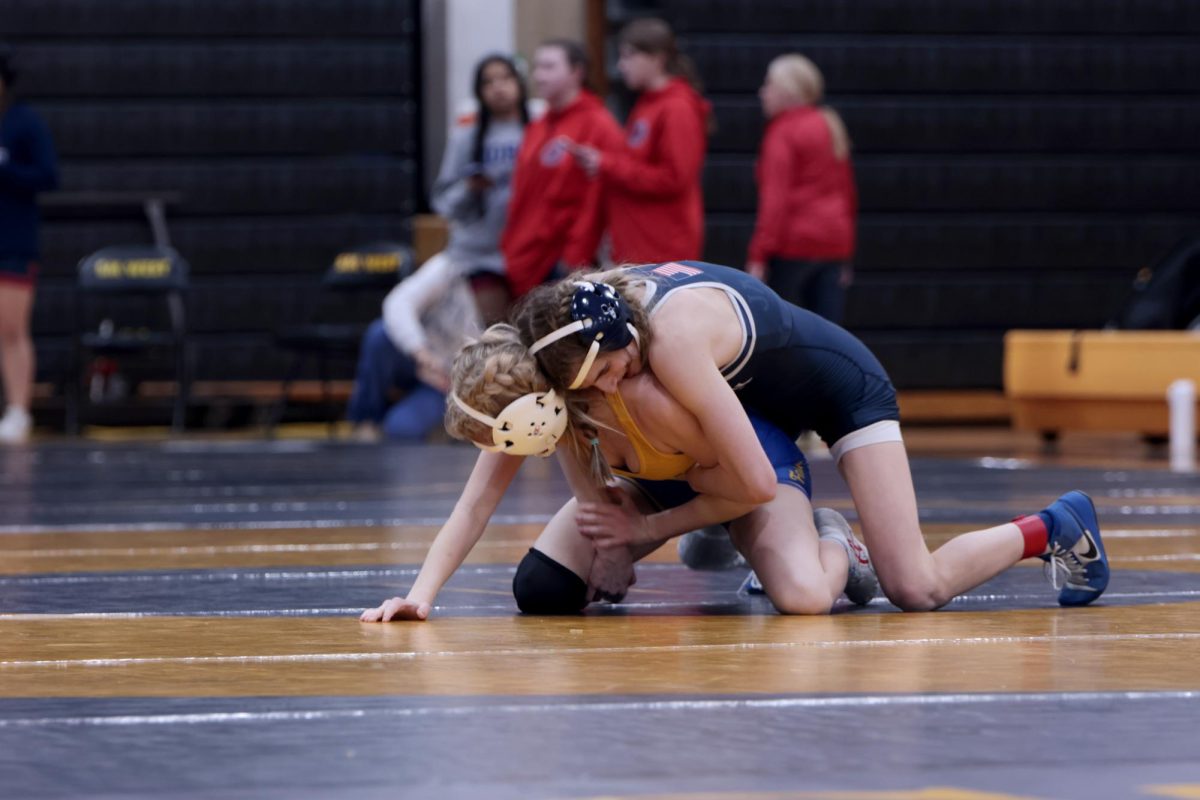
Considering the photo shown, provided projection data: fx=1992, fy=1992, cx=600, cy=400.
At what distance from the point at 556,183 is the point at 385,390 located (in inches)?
60.3

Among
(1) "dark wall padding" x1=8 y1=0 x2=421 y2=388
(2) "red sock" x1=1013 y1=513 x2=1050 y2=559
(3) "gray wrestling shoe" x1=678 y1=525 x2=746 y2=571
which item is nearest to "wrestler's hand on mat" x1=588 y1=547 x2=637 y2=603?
(3) "gray wrestling shoe" x1=678 y1=525 x2=746 y2=571

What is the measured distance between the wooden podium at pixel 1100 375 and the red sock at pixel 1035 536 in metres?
4.33

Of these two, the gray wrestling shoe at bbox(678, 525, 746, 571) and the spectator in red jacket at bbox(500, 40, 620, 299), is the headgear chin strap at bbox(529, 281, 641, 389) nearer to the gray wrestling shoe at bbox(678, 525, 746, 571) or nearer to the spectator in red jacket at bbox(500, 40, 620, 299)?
the gray wrestling shoe at bbox(678, 525, 746, 571)

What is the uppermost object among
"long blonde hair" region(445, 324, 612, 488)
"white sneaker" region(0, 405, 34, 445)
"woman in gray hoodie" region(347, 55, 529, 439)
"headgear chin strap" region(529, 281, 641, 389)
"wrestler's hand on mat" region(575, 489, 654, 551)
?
"headgear chin strap" region(529, 281, 641, 389)

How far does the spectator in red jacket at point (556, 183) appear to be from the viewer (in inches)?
274

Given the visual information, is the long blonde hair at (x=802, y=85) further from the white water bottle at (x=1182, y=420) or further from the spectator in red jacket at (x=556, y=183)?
the white water bottle at (x=1182, y=420)

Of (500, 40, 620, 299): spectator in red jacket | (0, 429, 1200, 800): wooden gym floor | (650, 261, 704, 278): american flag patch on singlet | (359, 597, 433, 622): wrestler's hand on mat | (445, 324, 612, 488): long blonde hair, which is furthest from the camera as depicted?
(500, 40, 620, 299): spectator in red jacket

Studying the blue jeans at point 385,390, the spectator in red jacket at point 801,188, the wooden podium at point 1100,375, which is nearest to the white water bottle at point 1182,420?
the wooden podium at point 1100,375

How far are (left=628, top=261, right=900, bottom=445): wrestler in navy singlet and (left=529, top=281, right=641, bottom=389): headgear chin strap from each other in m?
0.17

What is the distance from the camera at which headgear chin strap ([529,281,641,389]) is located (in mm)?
2641

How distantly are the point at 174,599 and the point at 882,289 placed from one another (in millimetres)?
6657

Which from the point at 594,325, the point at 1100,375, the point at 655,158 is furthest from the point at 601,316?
the point at 1100,375

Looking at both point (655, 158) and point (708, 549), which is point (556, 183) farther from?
point (708, 549)

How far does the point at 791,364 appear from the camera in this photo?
3.03m
